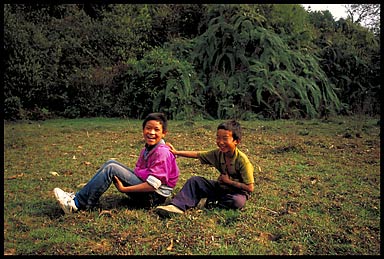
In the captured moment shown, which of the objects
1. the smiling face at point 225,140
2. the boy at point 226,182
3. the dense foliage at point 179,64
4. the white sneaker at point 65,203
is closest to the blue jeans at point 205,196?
the boy at point 226,182

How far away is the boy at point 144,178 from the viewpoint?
4020mm

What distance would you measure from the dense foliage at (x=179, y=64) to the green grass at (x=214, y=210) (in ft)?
15.6

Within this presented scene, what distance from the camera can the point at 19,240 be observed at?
3.45 metres

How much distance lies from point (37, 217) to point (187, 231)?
1469 mm

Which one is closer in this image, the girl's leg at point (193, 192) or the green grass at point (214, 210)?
the green grass at point (214, 210)

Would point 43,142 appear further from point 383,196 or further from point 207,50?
point 207,50

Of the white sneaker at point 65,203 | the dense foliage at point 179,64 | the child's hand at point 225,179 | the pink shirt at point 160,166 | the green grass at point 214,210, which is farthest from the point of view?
the dense foliage at point 179,64

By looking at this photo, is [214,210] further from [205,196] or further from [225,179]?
[225,179]

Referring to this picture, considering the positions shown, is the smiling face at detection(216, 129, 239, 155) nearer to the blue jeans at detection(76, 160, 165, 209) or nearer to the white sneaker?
the blue jeans at detection(76, 160, 165, 209)

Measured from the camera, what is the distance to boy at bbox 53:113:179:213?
13.2 ft

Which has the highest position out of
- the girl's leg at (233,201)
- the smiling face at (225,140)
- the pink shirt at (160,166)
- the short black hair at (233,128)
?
the short black hair at (233,128)

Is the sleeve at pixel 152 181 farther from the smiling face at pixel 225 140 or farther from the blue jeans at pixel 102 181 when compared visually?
the smiling face at pixel 225 140

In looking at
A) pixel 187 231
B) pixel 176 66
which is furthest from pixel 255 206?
pixel 176 66

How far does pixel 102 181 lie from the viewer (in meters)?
4.01
